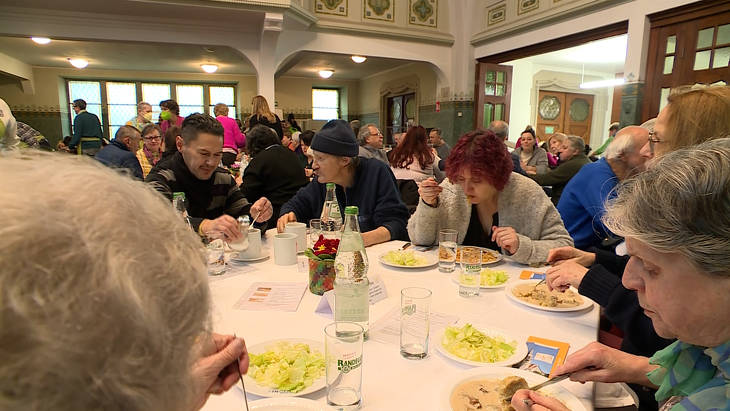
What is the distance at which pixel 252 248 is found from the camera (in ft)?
6.26

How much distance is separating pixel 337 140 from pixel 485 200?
873mm

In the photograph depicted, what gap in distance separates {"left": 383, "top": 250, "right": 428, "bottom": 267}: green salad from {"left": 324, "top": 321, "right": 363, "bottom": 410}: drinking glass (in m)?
0.93

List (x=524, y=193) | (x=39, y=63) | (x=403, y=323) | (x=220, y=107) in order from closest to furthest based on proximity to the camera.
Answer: (x=403, y=323), (x=524, y=193), (x=220, y=107), (x=39, y=63)

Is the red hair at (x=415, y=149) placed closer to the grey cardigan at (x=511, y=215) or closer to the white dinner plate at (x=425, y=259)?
the grey cardigan at (x=511, y=215)

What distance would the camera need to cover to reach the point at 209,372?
714mm

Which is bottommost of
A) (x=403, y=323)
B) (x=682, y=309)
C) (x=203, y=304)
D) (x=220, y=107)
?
(x=403, y=323)

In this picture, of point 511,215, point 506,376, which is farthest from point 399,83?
point 506,376

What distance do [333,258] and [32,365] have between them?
113 cm

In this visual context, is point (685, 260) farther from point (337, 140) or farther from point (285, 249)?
point (337, 140)

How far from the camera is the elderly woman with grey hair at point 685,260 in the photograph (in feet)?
2.32

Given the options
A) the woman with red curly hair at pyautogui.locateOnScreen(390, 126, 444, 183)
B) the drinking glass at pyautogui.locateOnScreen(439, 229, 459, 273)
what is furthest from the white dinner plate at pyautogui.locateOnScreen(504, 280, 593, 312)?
the woman with red curly hair at pyautogui.locateOnScreen(390, 126, 444, 183)

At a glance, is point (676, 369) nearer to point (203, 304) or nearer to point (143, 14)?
point (203, 304)

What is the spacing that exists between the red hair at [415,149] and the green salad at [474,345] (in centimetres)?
383

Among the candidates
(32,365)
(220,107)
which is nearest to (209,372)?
(32,365)
